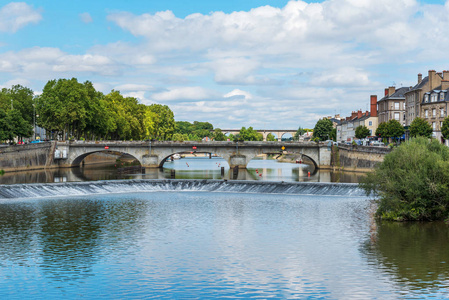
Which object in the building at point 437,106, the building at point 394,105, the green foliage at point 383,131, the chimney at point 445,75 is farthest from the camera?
the building at point 394,105

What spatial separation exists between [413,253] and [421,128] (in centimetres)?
6796

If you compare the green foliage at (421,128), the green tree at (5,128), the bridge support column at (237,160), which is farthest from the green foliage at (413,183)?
the green tree at (5,128)

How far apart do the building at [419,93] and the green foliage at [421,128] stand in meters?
10.9

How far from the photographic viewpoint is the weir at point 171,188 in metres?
61.2

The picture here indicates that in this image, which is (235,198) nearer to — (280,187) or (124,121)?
(280,187)

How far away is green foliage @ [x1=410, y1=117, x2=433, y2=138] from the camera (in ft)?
315

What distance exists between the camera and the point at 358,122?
157 metres


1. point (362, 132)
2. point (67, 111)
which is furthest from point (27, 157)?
point (362, 132)

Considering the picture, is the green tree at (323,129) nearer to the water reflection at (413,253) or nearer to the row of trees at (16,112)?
the row of trees at (16,112)

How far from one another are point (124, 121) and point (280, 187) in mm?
76240

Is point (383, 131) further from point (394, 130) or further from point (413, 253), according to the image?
point (413, 253)

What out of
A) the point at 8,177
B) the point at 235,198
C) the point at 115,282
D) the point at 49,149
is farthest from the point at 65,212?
the point at 49,149

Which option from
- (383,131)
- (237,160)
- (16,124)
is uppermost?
(16,124)

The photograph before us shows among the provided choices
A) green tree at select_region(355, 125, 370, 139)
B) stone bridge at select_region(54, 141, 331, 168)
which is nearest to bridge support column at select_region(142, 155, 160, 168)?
stone bridge at select_region(54, 141, 331, 168)
